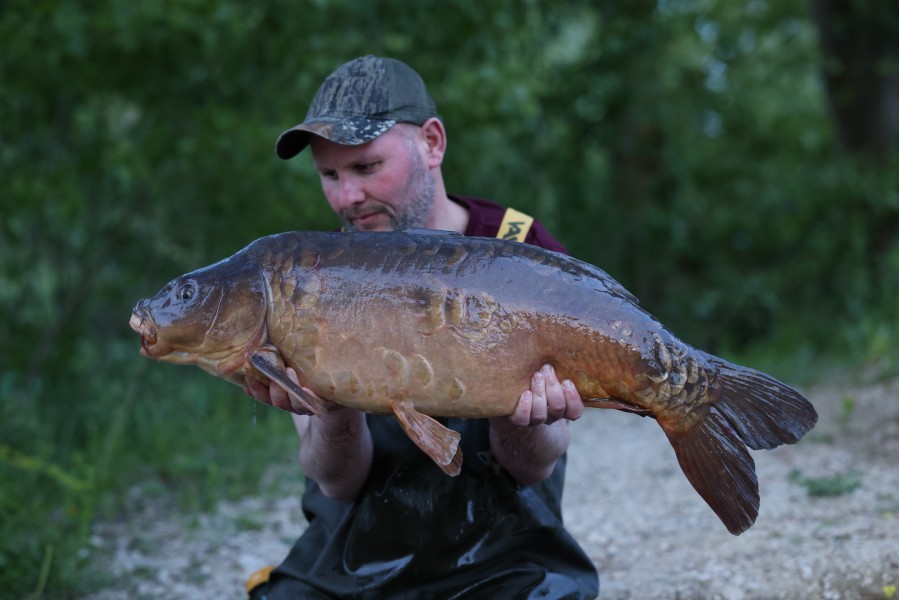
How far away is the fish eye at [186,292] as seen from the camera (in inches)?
79.0

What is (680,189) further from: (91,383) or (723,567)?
(723,567)

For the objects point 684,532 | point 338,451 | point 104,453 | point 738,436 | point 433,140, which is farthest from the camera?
point 104,453

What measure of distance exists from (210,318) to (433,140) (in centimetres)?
82

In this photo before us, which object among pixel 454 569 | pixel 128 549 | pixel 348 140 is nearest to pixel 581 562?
pixel 454 569

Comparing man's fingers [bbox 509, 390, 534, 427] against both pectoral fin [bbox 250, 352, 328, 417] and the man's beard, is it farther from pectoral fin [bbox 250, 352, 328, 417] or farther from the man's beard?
the man's beard

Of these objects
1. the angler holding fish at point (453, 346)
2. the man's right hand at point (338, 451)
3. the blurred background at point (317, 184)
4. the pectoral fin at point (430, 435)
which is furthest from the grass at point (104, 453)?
the pectoral fin at point (430, 435)

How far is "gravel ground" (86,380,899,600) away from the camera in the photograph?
2.96 meters

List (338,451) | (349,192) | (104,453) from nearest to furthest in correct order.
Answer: (338,451), (349,192), (104,453)

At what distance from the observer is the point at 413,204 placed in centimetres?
244

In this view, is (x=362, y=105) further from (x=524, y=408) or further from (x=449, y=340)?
(x=524, y=408)

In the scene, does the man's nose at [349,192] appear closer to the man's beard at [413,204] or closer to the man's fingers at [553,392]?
the man's beard at [413,204]

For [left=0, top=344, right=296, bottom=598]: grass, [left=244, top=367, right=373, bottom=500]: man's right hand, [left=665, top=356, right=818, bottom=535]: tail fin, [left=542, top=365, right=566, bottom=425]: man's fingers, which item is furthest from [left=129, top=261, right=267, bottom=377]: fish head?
[left=0, top=344, right=296, bottom=598]: grass

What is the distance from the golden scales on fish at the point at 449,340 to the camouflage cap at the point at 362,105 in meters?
0.42

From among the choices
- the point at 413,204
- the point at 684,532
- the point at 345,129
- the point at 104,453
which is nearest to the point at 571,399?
the point at 413,204
